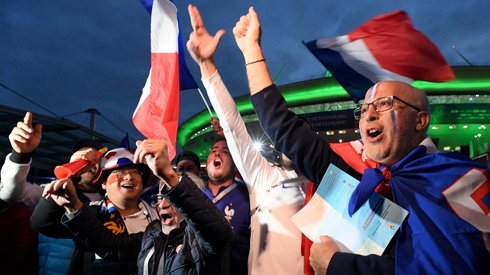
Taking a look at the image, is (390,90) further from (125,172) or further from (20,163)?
(20,163)

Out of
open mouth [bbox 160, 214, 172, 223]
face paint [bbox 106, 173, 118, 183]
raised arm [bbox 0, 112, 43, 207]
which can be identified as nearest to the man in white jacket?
open mouth [bbox 160, 214, 172, 223]

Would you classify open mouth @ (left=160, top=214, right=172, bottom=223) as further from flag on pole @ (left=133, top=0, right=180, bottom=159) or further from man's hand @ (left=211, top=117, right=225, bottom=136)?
man's hand @ (left=211, top=117, right=225, bottom=136)

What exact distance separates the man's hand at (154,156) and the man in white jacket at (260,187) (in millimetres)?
777

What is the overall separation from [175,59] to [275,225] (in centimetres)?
141

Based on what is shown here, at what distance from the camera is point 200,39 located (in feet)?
7.57

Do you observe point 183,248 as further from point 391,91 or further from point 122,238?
point 391,91

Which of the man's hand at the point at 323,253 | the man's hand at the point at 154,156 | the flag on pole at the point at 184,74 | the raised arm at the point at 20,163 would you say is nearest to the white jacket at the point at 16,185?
the raised arm at the point at 20,163

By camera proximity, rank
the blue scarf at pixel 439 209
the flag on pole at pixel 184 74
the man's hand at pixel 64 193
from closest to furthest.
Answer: the blue scarf at pixel 439 209, the man's hand at pixel 64 193, the flag on pole at pixel 184 74

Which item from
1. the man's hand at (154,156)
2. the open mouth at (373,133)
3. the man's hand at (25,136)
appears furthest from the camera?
the man's hand at (25,136)

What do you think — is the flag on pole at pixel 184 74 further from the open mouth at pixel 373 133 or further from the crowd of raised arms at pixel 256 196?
the open mouth at pixel 373 133

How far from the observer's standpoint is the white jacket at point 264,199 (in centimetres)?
243

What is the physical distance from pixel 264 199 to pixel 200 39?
3.96 ft

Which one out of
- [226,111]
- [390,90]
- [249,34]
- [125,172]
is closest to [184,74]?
[226,111]

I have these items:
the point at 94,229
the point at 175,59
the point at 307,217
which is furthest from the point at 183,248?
the point at 175,59
